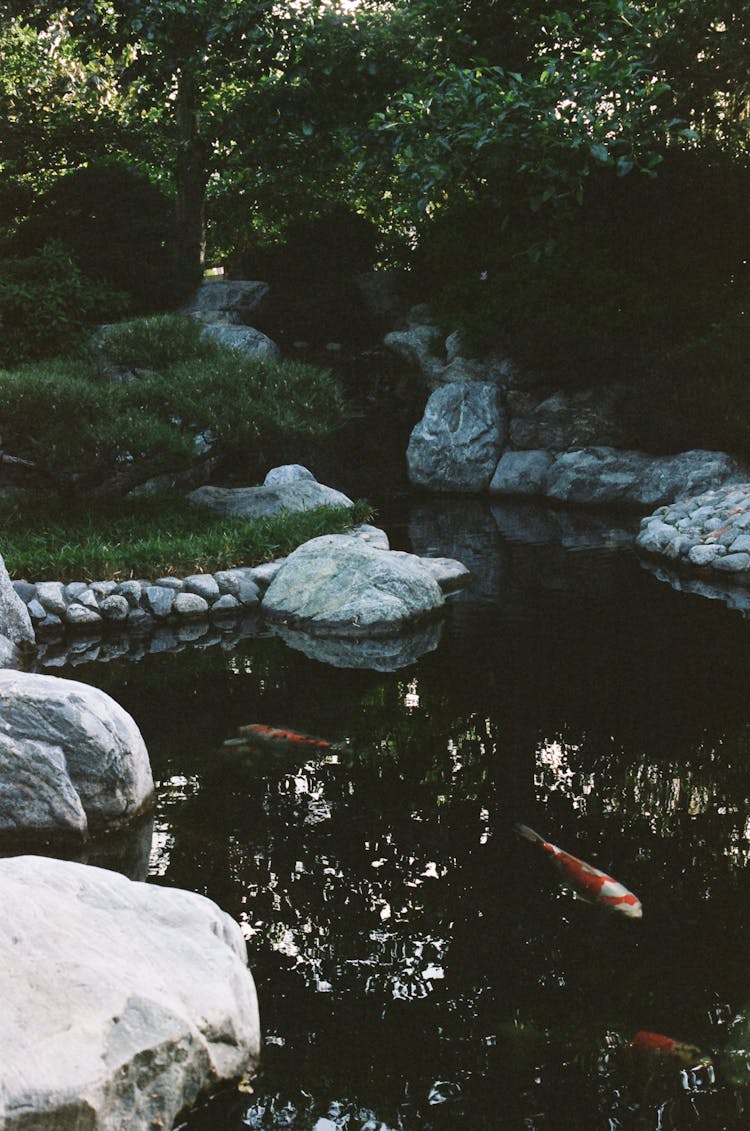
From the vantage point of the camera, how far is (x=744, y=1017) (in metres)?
3.62

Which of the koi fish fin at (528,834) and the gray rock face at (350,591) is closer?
the koi fish fin at (528,834)

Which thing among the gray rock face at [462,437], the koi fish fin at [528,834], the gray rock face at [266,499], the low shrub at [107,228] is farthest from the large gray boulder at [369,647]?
the low shrub at [107,228]

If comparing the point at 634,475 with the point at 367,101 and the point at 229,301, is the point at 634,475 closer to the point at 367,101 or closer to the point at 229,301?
the point at 367,101

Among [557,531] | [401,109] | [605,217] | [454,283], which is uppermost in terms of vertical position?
[401,109]

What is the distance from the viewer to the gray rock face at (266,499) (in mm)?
11906

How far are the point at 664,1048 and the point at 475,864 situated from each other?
53.4 inches

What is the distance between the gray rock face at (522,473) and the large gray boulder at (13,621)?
863 centimetres

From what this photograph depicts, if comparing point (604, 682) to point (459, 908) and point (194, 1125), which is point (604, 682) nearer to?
point (459, 908)

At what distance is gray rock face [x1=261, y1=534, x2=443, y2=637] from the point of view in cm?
876

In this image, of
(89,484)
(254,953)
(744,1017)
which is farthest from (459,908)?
(89,484)

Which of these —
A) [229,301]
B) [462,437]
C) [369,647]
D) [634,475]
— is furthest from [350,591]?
[229,301]

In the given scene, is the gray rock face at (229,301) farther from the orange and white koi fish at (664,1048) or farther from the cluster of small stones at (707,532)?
the orange and white koi fish at (664,1048)

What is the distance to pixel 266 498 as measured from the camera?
12.1m

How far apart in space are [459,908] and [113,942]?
5.04 ft
